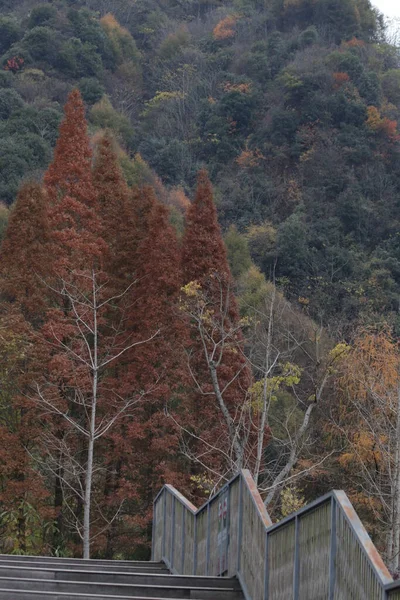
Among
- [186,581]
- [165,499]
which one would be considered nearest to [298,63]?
[165,499]

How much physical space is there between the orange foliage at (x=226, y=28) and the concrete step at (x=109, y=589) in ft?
250

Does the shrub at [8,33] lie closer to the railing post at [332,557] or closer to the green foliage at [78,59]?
the green foliage at [78,59]

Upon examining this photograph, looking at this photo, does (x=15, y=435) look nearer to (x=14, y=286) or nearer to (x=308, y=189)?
(x=14, y=286)

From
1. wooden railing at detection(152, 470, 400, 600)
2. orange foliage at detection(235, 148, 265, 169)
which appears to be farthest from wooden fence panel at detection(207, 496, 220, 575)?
orange foliage at detection(235, 148, 265, 169)

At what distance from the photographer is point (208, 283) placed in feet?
82.6

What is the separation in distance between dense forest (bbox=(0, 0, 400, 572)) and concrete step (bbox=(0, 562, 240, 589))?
26.9 feet

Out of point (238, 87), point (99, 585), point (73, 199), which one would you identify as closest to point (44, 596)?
point (99, 585)

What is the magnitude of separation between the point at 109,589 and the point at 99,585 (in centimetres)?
9

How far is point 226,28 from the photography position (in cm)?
8062

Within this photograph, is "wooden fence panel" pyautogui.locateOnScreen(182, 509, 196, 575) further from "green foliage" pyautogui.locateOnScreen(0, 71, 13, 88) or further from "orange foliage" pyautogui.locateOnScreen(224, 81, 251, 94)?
"green foliage" pyautogui.locateOnScreen(0, 71, 13, 88)

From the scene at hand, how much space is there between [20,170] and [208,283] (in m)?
30.2

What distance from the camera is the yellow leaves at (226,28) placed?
7956 cm

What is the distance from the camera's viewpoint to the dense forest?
2230 cm

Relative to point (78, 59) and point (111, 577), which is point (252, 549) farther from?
point (78, 59)
